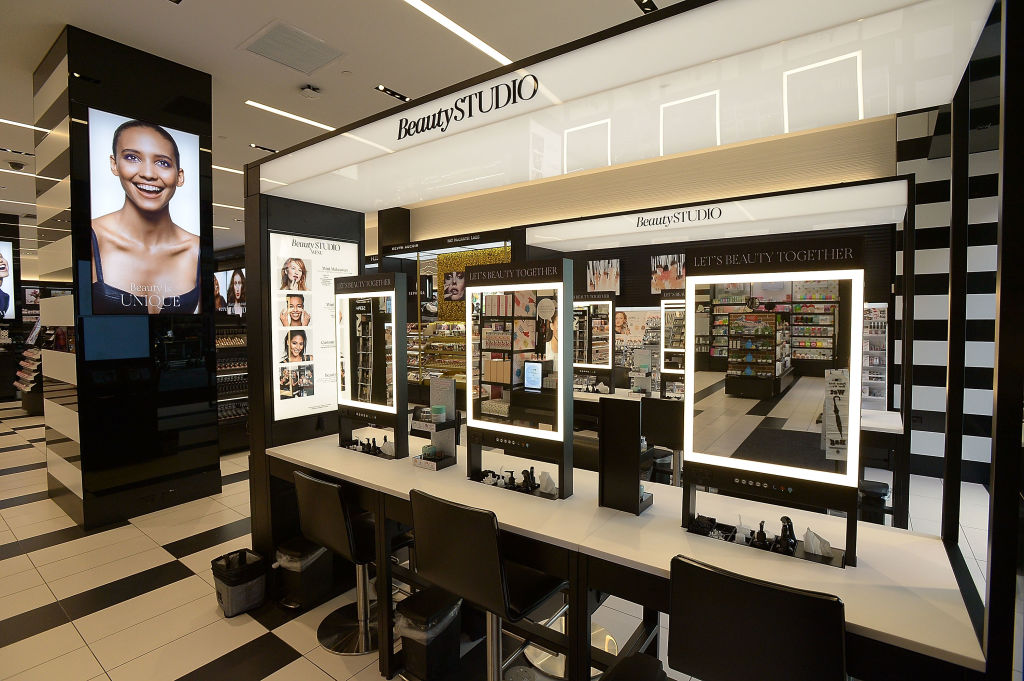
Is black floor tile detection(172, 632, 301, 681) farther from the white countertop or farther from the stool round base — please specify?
the white countertop

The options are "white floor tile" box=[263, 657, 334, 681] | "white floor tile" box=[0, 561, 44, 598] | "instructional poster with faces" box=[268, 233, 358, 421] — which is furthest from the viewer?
"instructional poster with faces" box=[268, 233, 358, 421]

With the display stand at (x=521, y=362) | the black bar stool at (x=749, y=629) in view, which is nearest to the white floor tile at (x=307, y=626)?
the display stand at (x=521, y=362)

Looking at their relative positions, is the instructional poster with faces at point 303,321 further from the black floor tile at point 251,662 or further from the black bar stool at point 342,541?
the black floor tile at point 251,662

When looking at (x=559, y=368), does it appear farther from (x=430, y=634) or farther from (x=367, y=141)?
(x=367, y=141)

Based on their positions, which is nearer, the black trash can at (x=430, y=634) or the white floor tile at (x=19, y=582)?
the black trash can at (x=430, y=634)

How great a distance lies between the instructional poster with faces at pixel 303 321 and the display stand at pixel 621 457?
2101 millimetres

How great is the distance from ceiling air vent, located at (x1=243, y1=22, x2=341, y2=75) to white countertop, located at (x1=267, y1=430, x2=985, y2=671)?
3699mm

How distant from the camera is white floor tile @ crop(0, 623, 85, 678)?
A: 2.46m

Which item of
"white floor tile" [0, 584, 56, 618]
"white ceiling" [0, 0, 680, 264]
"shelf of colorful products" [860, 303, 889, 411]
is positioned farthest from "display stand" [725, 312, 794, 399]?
"white floor tile" [0, 584, 56, 618]

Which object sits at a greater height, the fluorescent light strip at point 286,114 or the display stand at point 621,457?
the fluorescent light strip at point 286,114

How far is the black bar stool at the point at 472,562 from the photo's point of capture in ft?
5.85

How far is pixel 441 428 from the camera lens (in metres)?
2.73

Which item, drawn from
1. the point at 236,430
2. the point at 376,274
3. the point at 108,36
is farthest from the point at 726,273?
the point at 236,430

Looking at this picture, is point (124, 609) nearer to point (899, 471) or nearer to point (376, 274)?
point (376, 274)
